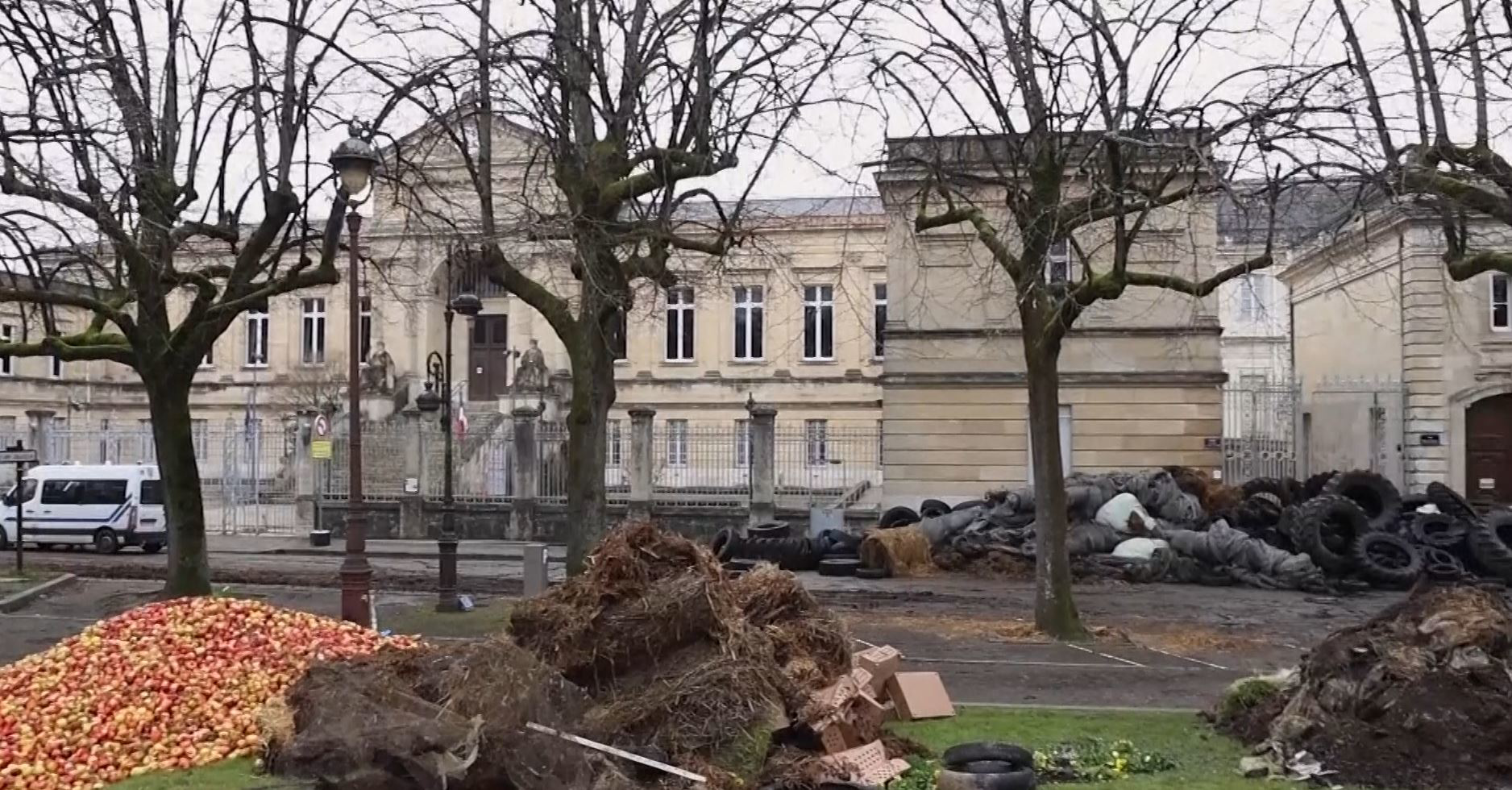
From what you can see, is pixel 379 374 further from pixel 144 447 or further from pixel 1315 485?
pixel 1315 485

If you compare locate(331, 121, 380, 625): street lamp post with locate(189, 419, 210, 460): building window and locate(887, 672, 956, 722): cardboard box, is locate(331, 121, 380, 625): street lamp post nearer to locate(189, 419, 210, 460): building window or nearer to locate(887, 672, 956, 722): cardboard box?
locate(887, 672, 956, 722): cardboard box

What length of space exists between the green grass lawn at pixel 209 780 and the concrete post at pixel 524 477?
73.0ft

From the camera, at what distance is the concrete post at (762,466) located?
2828 centimetres

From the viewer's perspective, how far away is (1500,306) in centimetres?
3162

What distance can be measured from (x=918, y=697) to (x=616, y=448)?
23863mm

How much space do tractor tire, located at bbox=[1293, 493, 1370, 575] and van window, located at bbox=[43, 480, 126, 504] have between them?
82.7ft

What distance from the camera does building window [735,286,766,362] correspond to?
4800 centimetres

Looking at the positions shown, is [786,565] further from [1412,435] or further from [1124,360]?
[1412,435]

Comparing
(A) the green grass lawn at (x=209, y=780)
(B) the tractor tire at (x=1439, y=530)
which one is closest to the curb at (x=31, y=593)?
(A) the green grass lawn at (x=209, y=780)

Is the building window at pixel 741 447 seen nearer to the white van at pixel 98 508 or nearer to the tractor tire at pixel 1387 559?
the white van at pixel 98 508

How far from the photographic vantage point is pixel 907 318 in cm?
3048

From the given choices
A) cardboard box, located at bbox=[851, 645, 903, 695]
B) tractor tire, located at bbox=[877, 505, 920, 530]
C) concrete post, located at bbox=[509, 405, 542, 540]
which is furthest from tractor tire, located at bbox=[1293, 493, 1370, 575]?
concrete post, located at bbox=[509, 405, 542, 540]

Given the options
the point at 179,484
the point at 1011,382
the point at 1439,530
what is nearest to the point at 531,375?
the point at 1011,382

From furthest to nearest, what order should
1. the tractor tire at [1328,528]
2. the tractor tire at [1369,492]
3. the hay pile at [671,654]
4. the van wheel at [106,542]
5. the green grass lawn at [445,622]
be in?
the van wheel at [106,542]
the tractor tire at [1369,492]
the tractor tire at [1328,528]
the green grass lawn at [445,622]
the hay pile at [671,654]
